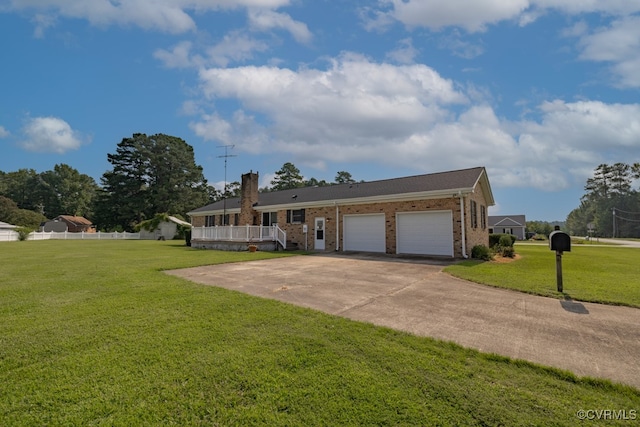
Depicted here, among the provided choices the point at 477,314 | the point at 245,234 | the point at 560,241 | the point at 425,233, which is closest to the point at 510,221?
the point at 425,233

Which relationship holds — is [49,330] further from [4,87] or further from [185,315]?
[4,87]

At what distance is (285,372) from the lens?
2822 millimetres

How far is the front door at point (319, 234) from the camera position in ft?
56.9

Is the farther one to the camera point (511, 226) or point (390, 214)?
point (511, 226)

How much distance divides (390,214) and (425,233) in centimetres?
194

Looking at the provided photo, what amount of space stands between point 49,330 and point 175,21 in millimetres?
9936

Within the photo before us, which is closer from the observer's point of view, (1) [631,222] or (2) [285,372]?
(2) [285,372]

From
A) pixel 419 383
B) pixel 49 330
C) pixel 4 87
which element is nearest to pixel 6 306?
pixel 49 330

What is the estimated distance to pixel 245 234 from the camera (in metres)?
17.2

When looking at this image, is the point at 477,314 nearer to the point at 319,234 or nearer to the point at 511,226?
the point at 319,234

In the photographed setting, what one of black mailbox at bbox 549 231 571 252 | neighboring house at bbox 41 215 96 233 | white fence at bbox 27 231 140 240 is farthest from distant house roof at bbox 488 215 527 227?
neighboring house at bbox 41 215 96 233

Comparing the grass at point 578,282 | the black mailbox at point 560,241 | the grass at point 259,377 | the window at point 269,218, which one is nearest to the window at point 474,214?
the grass at point 578,282

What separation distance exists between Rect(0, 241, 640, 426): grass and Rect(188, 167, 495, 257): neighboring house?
10.6 metres

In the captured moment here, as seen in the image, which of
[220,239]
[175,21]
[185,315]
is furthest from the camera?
[220,239]
